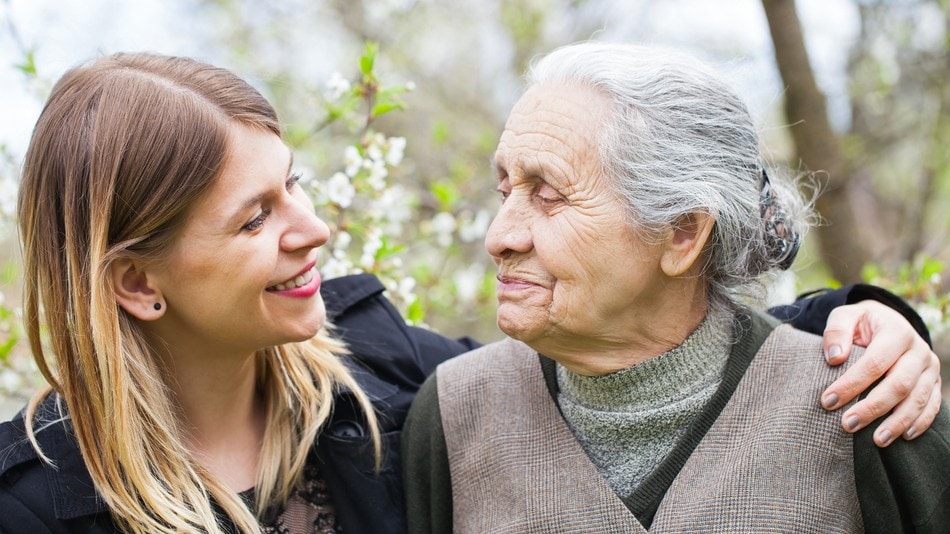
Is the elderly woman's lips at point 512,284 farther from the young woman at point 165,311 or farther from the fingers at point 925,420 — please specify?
the fingers at point 925,420

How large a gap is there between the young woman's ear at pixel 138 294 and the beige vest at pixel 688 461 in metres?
0.66

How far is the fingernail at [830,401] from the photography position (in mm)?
1750

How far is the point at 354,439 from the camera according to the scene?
209cm

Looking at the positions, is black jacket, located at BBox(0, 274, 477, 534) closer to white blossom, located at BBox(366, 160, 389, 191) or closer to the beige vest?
the beige vest

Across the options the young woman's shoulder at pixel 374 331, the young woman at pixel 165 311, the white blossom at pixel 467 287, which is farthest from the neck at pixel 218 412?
the white blossom at pixel 467 287

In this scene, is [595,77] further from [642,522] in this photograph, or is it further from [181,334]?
[181,334]

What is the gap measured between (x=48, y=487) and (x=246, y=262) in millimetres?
586

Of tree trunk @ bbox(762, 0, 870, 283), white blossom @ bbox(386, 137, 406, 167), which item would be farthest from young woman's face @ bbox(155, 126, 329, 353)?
tree trunk @ bbox(762, 0, 870, 283)

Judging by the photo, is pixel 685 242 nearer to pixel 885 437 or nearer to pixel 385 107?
pixel 885 437

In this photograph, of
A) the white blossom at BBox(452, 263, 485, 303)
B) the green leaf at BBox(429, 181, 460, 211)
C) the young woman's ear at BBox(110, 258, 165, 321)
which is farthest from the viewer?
the white blossom at BBox(452, 263, 485, 303)

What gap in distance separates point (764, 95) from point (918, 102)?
3081 millimetres

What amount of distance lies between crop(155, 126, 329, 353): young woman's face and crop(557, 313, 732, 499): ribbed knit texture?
0.65 m

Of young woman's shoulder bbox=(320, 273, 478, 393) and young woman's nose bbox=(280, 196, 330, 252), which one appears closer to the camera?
young woman's nose bbox=(280, 196, 330, 252)

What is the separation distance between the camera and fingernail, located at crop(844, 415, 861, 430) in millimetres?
1711
